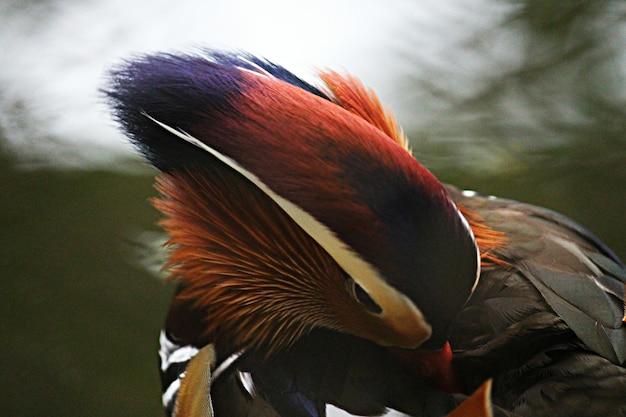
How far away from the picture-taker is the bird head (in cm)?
88

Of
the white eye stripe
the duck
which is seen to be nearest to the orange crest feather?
the duck

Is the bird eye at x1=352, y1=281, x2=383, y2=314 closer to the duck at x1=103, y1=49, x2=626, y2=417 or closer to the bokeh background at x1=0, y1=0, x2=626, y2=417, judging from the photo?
the duck at x1=103, y1=49, x2=626, y2=417

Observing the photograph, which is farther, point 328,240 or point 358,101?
point 358,101

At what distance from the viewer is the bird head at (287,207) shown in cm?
88

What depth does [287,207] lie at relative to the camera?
0.90 m

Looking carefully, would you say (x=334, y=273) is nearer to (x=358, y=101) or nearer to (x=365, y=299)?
(x=365, y=299)

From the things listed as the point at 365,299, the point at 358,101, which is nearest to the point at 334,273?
the point at 365,299

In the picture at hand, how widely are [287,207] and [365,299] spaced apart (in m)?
0.15

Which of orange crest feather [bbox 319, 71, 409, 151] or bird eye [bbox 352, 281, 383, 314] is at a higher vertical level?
orange crest feather [bbox 319, 71, 409, 151]

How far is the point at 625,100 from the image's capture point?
1.92m

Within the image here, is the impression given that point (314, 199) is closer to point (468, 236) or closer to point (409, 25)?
point (468, 236)

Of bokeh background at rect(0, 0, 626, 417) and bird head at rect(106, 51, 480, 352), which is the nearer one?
bird head at rect(106, 51, 480, 352)

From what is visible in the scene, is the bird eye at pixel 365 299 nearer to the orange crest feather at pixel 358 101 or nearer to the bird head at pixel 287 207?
the bird head at pixel 287 207

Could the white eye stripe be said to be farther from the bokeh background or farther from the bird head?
the bokeh background
